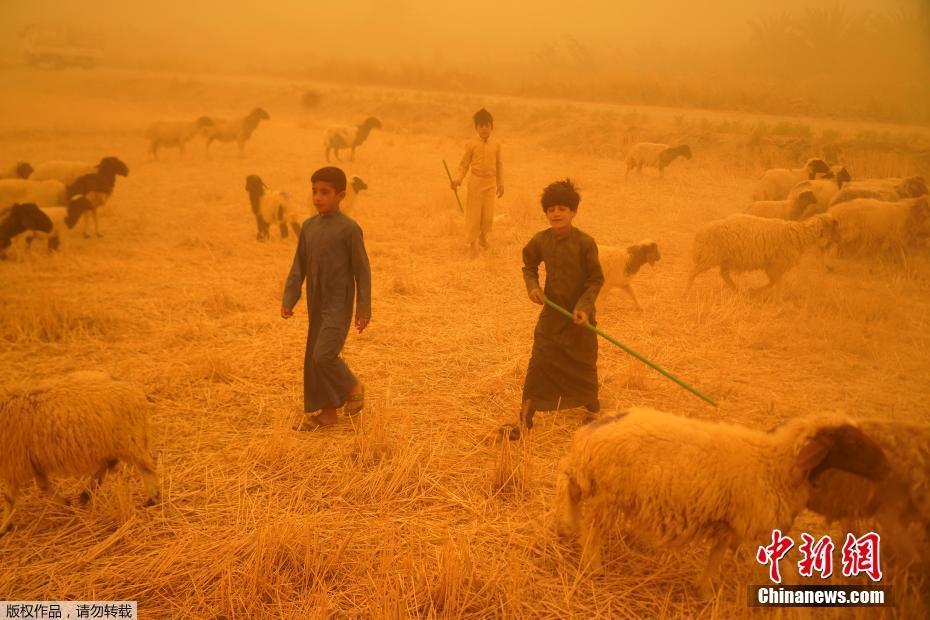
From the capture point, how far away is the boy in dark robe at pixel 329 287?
4035 millimetres

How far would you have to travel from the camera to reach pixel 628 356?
5.59 metres

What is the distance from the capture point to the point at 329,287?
4.12 meters

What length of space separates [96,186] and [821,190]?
12366mm

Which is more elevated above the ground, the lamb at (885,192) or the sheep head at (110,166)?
the sheep head at (110,166)

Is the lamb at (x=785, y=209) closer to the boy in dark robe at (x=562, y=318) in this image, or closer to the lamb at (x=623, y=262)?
the lamb at (x=623, y=262)

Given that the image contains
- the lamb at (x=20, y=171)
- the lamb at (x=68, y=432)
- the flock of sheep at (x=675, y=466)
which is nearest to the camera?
the flock of sheep at (x=675, y=466)

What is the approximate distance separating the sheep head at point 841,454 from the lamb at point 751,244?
4.94 m

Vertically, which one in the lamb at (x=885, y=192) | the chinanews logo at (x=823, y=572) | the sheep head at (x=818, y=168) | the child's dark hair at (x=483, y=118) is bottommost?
the chinanews logo at (x=823, y=572)

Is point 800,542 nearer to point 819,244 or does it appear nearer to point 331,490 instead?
point 331,490

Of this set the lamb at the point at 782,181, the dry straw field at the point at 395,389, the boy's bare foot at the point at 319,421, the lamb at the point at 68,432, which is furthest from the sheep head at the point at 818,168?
the lamb at the point at 68,432

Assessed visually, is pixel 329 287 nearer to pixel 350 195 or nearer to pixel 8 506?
pixel 8 506

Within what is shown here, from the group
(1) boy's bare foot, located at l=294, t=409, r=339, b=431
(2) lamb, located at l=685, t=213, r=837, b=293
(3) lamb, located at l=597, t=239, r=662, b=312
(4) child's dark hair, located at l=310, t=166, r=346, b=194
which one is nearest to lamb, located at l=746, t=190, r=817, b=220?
(2) lamb, located at l=685, t=213, r=837, b=293

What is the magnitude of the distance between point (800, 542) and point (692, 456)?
113 cm

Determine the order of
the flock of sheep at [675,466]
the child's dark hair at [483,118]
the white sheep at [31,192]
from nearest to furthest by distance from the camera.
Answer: the flock of sheep at [675,466] → the child's dark hair at [483,118] → the white sheep at [31,192]
